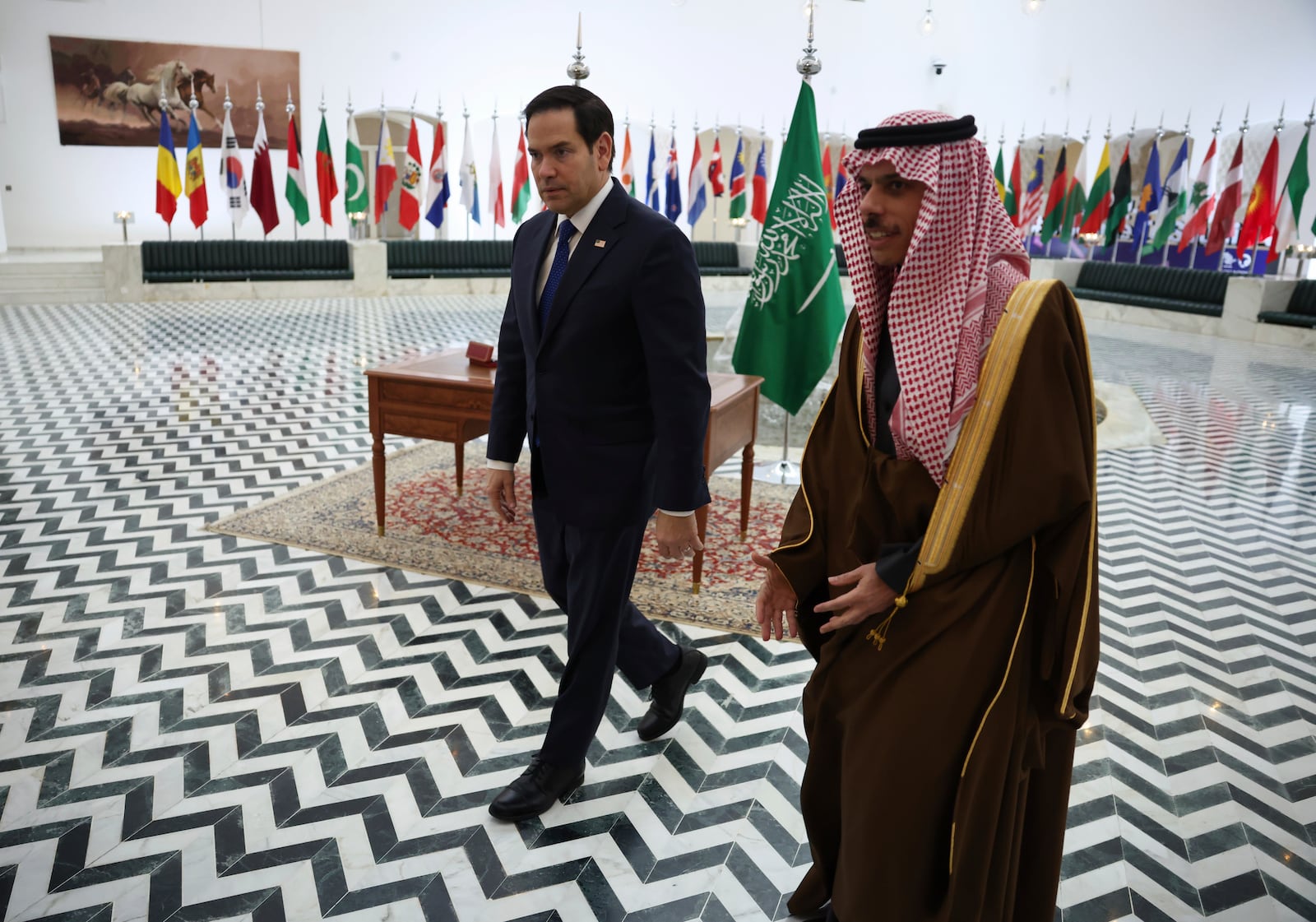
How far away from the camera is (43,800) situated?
2.53m

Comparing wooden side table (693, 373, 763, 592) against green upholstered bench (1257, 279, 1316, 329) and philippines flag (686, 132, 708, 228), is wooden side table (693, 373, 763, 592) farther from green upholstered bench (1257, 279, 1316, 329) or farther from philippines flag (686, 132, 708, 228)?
philippines flag (686, 132, 708, 228)

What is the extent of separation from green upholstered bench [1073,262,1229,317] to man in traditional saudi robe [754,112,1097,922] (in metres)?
14.8

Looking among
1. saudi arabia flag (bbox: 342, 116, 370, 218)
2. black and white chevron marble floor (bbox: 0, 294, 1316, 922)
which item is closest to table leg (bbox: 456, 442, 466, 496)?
black and white chevron marble floor (bbox: 0, 294, 1316, 922)

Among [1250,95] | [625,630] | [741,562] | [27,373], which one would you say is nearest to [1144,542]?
[741,562]

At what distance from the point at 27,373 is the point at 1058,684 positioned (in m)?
9.23

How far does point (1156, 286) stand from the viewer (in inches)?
595

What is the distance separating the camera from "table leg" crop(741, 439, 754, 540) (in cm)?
476

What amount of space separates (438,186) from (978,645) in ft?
51.1

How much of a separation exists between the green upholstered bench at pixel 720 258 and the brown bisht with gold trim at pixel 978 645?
1595 centimetres

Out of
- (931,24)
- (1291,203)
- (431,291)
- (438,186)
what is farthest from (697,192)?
(1291,203)

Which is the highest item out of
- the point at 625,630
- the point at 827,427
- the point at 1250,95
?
the point at 1250,95

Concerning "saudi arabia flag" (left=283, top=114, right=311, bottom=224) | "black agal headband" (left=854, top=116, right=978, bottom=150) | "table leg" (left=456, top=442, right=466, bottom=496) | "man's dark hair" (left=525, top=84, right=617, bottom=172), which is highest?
"saudi arabia flag" (left=283, top=114, right=311, bottom=224)

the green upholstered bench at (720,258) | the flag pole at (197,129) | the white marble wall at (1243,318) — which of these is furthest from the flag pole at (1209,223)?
the flag pole at (197,129)

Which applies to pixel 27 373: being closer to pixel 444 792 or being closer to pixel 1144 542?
pixel 444 792
